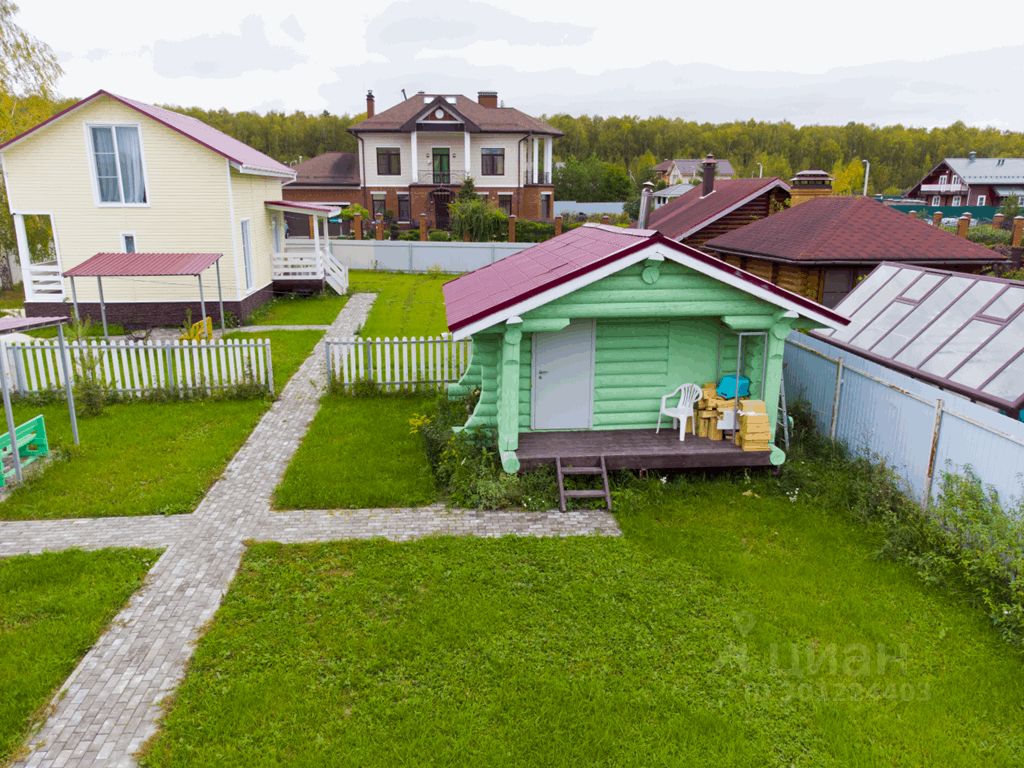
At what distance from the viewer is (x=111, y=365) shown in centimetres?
1433

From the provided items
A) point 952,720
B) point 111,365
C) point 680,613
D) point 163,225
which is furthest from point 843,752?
point 163,225

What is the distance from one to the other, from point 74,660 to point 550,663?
419cm

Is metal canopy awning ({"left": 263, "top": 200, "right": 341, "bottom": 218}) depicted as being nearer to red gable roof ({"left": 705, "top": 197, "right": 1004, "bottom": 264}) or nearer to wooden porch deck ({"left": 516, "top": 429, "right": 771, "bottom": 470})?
red gable roof ({"left": 705, "top": 197, "right": 1004, "bottom": 264})

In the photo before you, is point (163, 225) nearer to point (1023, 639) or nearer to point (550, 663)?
point (550, 663)

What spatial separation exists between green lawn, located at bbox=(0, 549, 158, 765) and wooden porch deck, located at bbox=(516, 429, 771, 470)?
16.4ft

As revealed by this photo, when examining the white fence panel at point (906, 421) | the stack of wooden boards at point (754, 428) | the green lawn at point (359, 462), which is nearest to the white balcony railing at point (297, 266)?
the green lawn at point (359, 462)

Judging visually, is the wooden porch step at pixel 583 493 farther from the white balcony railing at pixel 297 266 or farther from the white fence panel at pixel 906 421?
the white balcony railing at pixel 297 266

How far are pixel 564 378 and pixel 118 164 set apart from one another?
55.6ft

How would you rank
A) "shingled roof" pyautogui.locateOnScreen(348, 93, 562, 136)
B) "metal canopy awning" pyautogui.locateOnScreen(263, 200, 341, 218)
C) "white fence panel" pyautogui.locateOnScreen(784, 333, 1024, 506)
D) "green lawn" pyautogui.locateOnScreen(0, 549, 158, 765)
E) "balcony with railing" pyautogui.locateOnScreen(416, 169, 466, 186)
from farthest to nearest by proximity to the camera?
"balcony with railing" pyautogui.locateOnScreen(416, 169, 466, 186) → "shingled roof" pyautogui.locateOnScreen(348, 93, 562, 136) → "metal canopy awning" pyautogui.locateOnScreen(263, 200, 341, 218) → "white fence panel" pyautogui.locateOnScreen(784, 333, 1024, 506) → "green lawn" pyautogui.locateOnScreen(0, 549, 158, 765)

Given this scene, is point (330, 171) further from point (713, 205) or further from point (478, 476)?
point (478, 476)

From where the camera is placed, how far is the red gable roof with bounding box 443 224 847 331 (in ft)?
30.4

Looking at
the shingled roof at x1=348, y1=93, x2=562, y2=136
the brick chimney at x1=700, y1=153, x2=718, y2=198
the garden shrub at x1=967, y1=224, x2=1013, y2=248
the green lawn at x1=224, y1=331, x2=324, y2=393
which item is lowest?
the green lawn at x1=224, y1=331, x2=324, y2=393

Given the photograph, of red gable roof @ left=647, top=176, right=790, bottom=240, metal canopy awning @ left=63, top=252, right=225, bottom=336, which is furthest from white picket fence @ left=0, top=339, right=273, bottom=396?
red gable roof @ left=647, top=176, right=790, bottom=240

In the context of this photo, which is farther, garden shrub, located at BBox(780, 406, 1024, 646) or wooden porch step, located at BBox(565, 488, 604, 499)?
wooden porch step, located at BBox(565, 488, 604, 499)
